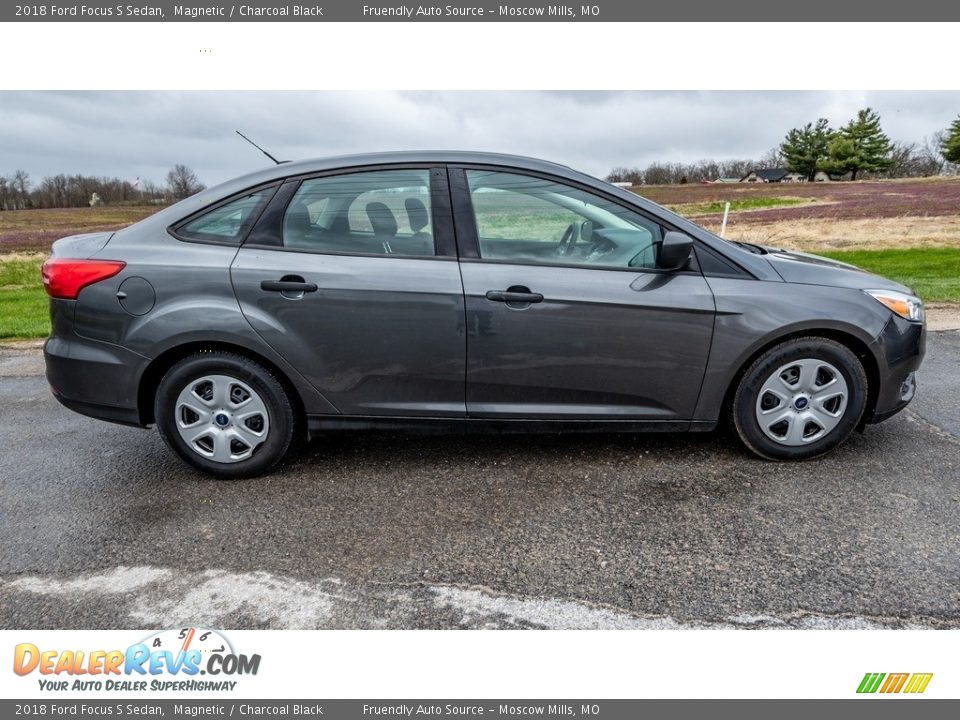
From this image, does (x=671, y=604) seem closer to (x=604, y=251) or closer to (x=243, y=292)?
(x=604, y=251)

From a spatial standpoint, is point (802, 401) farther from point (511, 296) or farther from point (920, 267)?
point (920, 267)

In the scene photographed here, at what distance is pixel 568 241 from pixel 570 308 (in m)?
0.38

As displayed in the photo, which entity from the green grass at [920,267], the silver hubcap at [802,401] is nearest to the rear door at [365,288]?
the silver hubcap at [802,401]

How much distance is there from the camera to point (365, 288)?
335 cm

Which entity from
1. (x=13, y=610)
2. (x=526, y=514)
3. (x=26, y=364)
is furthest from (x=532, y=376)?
(x=26, y=364)

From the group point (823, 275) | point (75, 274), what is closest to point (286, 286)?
point (75, 274)

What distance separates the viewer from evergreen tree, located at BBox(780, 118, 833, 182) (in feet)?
Result: 269

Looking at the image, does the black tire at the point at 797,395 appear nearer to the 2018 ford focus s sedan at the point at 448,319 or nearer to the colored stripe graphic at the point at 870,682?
the 2018 ford focus s sedan at the point at 448,319

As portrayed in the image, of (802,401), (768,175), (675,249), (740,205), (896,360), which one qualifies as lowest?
(802,401)

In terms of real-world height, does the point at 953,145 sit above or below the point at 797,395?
above

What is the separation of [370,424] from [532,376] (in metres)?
0.89

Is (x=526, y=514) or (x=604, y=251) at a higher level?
(x=604, y=251)

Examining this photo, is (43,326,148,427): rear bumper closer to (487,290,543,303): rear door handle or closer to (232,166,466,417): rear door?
(232,166,466,417): rear door

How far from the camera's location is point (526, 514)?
3.16 m
